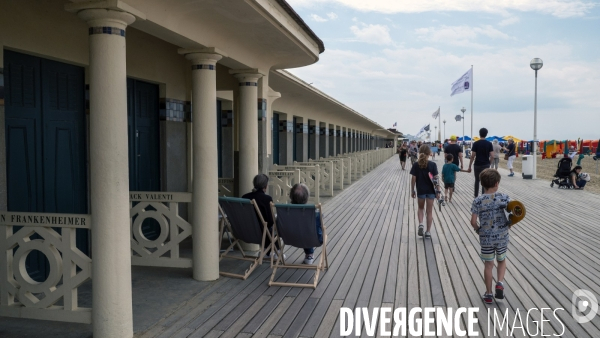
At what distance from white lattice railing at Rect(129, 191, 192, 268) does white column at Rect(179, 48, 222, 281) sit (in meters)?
0.14

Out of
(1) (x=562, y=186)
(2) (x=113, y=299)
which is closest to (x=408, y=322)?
(2) (x=113, y=299)

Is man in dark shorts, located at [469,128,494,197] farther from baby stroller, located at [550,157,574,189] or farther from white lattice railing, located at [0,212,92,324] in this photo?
white lattice railing, located at [0,212,92,324]

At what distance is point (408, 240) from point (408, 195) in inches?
244

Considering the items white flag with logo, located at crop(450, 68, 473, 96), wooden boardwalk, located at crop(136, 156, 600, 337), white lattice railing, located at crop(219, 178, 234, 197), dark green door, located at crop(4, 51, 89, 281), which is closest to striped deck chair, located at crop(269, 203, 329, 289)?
wooden boardwalk, located at crop(136, 156, 600, 337)

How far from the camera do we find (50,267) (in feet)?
11.7

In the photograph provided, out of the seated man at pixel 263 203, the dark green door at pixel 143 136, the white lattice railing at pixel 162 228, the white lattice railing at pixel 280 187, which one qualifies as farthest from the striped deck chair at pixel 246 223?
the white lattice railing at pixel 280 187

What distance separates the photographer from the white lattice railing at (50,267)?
140 inches

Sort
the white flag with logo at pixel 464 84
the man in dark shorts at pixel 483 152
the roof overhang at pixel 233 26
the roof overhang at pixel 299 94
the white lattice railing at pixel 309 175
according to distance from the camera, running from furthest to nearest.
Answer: the white flag with logo at pixel 464 84
the white lattice railing at pixel 309 175
the roof overhang at pixel 299 94
the man in dark shorts at pixel 483 152
the roof overhang at pixel 233 26

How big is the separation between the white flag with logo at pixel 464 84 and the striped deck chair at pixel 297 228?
21683 mm

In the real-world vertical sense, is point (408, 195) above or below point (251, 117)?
below

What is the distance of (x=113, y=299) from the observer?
11.5 ft

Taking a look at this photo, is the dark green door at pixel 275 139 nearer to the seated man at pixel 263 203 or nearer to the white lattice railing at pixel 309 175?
the white lattice railing at pixel 309 175

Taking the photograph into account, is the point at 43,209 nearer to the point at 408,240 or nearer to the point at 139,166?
the point at 139,166

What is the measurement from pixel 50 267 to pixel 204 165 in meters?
1.80
